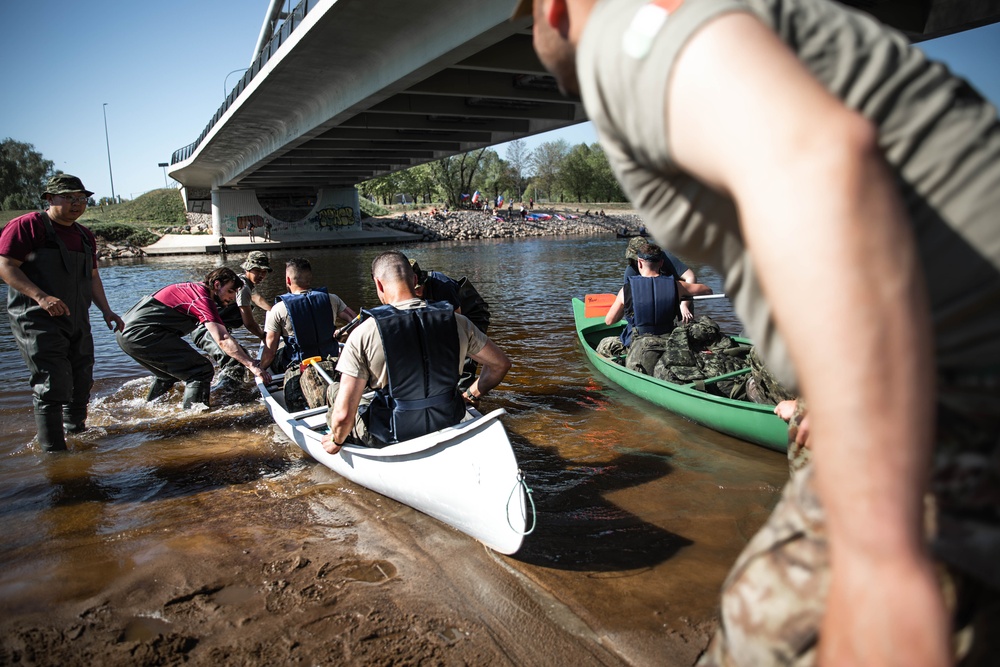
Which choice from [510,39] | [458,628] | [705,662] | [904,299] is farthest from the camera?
[510,39]

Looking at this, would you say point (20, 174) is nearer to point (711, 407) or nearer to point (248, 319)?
point (248, 319)

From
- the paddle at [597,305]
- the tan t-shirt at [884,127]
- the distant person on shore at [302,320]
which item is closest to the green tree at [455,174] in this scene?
the paddle at [597,305]

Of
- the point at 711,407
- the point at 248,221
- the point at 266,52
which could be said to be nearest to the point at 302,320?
the point at 711,407

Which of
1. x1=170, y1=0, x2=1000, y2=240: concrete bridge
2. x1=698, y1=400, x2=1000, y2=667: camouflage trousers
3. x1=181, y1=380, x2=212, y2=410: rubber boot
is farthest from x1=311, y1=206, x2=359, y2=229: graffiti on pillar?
x1=698, y1=400, x2=1000, y2=667: camouflage trousers

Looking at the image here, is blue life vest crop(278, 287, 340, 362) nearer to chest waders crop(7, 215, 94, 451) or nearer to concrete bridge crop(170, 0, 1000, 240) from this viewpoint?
chest waders crop(7, 215, 94, 451)

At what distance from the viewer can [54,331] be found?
6438mm

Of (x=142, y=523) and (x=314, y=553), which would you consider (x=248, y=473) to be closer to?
(x=142, y=523)

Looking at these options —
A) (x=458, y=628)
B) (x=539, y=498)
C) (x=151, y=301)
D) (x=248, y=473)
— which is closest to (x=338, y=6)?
(x=151, y=301)

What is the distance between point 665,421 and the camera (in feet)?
24.2

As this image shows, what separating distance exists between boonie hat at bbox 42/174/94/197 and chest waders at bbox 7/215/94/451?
1.00 feet

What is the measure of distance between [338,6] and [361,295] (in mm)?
9434

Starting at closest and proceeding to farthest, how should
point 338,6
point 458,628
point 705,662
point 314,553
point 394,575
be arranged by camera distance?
point 705,662 → point 458,628 → point 394,575 → point 314,553 → point 338,6

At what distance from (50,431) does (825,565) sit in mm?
8013

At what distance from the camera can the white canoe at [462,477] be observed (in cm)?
393
